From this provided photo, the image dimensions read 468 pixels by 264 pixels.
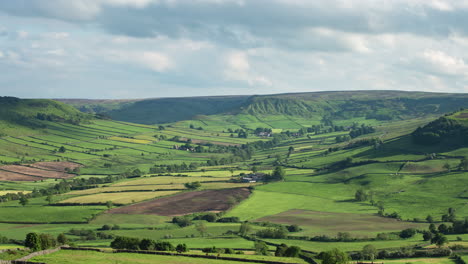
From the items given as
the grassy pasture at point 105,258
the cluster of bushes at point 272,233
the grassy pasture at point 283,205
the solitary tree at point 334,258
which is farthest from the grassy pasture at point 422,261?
the grassy pasture at point 283,205

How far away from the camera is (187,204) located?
18000 cm

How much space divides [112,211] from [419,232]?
9095 cm

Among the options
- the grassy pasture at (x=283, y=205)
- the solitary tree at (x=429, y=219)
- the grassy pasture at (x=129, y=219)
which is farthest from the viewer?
the grassy pasture at (x=283, y=205)

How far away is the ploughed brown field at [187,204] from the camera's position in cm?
17088

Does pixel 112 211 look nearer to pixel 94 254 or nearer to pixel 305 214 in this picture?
pixel 305 214

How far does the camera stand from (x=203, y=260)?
286ft

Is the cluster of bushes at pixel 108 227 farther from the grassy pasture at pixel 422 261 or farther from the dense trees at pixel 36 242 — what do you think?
the grassy pasture at pixel 422 261

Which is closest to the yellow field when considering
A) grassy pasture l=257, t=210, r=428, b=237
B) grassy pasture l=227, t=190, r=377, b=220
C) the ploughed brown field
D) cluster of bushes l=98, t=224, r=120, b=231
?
Result: the ploughed brown field

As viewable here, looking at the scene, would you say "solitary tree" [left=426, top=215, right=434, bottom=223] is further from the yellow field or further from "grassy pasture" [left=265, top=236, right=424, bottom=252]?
the yellow field

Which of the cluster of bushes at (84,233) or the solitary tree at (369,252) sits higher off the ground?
the solitary tree at (369,252)

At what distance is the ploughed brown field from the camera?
170875 millimetres

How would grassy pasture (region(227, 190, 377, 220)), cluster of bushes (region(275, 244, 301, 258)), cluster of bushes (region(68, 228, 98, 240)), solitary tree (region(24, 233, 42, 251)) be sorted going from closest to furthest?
solitary tree (region(24, 233, 42, 251)) < cluster of bushes (region(275, 244, 301, 258)) < cluster of bushes (region(68, 228, 98, 240)) < grassy pasture (region(227, 190, 377, 220))

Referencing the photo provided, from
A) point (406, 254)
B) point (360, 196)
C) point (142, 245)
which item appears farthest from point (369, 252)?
point (360, 196)

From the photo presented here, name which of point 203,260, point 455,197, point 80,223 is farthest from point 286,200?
point 203,260
